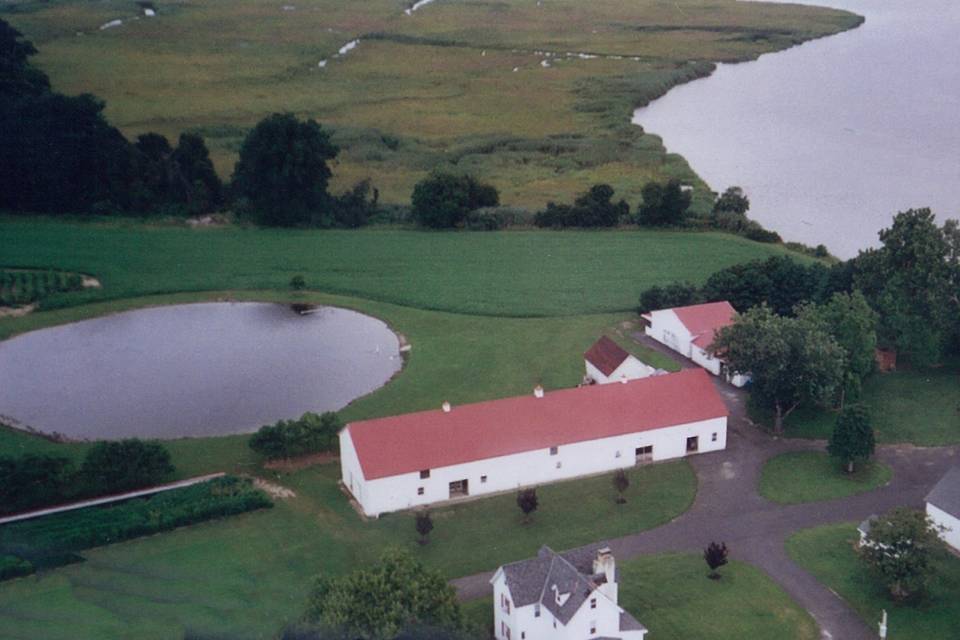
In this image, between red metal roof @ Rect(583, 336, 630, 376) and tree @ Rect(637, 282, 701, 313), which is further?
tree @ Rect(637, 282, 701, 313)

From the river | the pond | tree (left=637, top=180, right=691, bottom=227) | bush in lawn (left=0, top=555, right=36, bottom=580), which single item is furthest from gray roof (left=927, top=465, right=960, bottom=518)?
tree (left=637, top=180, right=691, bottom=227)

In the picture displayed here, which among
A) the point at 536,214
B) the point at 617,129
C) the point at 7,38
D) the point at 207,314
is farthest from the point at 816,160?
the point at 7,38

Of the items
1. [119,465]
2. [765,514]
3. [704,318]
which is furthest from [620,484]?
[119,465]

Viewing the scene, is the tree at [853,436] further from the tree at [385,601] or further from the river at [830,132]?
the river at [830,132]

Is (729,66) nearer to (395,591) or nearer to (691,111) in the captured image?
(691,111)

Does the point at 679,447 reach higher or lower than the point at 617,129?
lower

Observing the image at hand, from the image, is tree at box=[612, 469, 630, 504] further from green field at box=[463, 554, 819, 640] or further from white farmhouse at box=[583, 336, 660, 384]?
white farmhouse at box=[583, 336, 660, 384]
